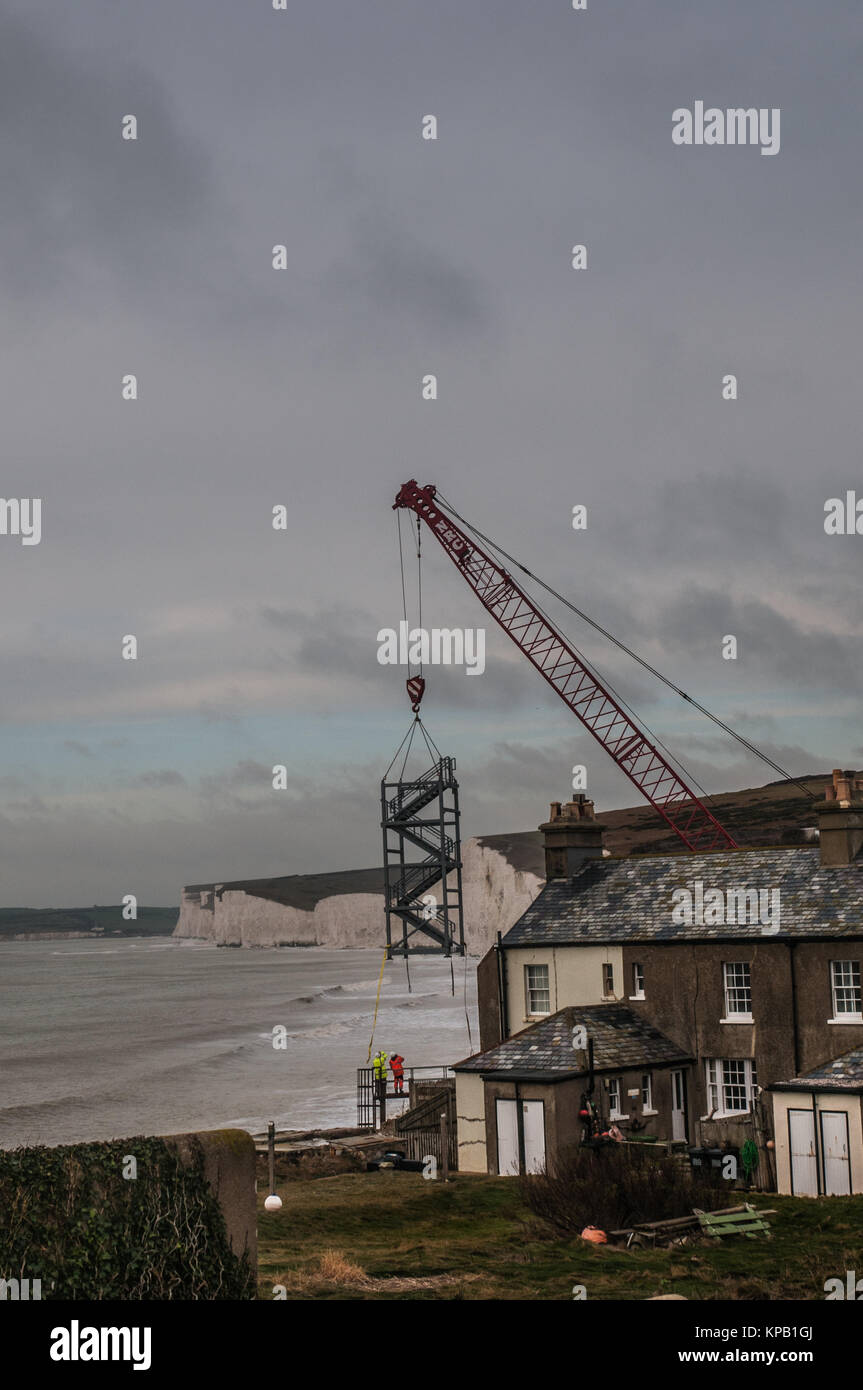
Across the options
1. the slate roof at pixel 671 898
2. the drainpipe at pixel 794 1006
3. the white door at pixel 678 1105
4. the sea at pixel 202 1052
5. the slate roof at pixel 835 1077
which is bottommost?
the sea at pixel 202 1052

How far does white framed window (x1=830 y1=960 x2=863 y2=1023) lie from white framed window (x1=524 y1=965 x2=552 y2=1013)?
9160 millimetres

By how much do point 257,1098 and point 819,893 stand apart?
3549 centimetres

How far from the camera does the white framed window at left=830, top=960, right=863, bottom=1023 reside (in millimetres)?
35438

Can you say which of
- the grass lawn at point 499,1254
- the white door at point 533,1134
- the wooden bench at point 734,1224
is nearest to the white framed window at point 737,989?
the white door at point 533,1134

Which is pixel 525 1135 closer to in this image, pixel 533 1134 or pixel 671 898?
pixel 533 1134

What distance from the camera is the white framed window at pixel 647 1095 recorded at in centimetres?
3634

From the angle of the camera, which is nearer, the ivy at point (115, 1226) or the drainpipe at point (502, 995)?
the ivy at point (115, 1226)

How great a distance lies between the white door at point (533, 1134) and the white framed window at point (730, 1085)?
561 centimetres

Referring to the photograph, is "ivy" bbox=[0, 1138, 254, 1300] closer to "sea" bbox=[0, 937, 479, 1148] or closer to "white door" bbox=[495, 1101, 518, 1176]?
"white door" bbox=[495, 1101, 518, 1176]

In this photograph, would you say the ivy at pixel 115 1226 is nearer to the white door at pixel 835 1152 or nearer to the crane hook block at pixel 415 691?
the white door at pixel 835 1152

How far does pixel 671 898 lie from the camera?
40.9 meters

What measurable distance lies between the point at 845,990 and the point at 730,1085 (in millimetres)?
4263

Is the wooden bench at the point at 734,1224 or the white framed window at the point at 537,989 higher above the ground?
the white framed window at the point at 537,989

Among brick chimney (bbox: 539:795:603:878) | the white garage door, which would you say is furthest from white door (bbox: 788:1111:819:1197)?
brick chimney (bbox: 539:795:603:878)
